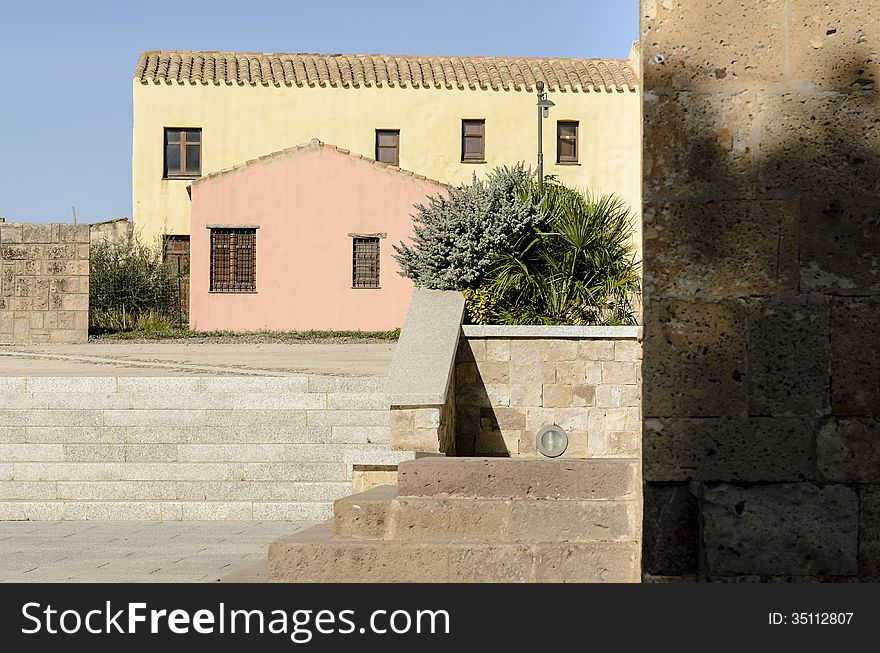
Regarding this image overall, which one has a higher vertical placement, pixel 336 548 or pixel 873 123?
pixel 873 123

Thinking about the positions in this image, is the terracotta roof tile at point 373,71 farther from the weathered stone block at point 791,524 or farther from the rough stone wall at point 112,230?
the weathered stone block at point 791,524

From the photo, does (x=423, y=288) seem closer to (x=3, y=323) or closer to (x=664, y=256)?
(x=664, y=256)

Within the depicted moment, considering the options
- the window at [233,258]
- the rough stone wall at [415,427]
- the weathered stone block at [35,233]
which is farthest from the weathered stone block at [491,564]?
the window at [233,258]

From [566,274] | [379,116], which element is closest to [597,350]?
[566,274]

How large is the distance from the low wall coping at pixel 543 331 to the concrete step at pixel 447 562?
13.7ft

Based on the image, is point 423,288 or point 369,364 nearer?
point 423,288

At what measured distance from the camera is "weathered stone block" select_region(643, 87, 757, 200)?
3.91 metres

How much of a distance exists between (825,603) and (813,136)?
1.51m

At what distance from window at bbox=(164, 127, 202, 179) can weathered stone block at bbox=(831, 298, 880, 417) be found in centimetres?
2597

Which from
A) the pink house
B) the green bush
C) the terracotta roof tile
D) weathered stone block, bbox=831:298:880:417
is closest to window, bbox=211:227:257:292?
the pink house

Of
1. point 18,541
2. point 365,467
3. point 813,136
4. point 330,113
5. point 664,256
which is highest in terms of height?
point 330,113

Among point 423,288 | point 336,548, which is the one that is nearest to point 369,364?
point 423,288

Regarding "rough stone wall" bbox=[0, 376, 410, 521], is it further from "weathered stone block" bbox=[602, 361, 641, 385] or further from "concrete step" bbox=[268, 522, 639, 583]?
"concrete step" bbox=[268, 522, 639, 583]

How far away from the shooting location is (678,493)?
389cm
